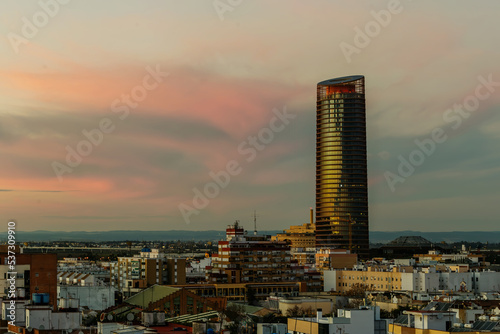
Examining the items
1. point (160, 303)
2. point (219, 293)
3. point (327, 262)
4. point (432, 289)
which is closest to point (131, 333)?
point (160, 303)

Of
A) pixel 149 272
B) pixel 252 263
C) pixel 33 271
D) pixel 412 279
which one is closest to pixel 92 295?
pixel 33 271

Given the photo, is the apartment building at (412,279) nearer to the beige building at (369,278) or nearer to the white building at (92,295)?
the beige building at (369,278)

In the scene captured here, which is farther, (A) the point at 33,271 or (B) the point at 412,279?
(B) the point at 412,279

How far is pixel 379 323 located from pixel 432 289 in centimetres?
9831

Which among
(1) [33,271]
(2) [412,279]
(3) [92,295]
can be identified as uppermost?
(1) [33,271]

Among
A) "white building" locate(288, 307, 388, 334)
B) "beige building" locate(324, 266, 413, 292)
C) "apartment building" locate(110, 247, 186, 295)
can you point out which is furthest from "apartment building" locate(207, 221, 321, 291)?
"white building" locate(288, 307, 388, 334)

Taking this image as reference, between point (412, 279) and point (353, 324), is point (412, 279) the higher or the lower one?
the higher one

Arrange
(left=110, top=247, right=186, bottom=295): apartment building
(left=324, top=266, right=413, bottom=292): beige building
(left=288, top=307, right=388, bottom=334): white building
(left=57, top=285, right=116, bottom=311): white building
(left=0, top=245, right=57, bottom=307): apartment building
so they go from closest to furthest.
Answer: (left=288, top=307, right=388, bottom=334): white building, (left=0, top=245, right=57, bottom=307): apartment building, (left=57, top=285, right=116, bottom=311): white building, (left=110, top=247, right=186, bottom=295): apartment building, (left=324, top=266, right=413, bottom=292): beige building

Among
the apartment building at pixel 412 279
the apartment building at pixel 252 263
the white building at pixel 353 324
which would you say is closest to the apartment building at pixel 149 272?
the apartment building at pixel 252 263

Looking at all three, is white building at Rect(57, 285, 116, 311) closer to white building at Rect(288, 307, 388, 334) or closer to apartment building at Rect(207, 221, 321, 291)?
apartment building at Rect(207, 221, 321, 291)

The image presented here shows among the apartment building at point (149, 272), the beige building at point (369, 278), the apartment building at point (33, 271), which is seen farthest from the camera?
the beige building at point (369, 278)

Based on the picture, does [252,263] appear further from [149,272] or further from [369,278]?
[369,278]

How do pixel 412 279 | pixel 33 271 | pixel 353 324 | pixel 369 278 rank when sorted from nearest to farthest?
pixel 353 324 → pixel 33 271 → pixel 412 279 → pixel 369 278

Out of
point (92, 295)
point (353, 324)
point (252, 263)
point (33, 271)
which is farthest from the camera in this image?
point (252, 263)
